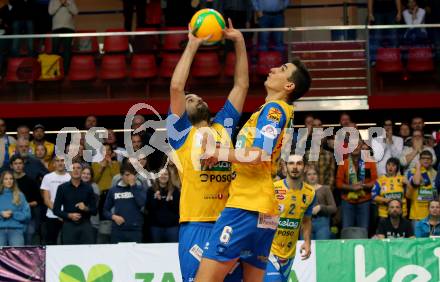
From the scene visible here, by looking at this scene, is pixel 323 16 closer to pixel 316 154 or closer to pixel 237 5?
pixel 237 5

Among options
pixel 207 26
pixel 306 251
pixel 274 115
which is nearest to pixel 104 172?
pixel 306 251

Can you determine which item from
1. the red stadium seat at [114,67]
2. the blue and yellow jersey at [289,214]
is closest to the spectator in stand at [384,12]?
the red stadium seat at [114,67]

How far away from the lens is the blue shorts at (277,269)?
1194 cm

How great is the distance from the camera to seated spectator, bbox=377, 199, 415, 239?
1662cm

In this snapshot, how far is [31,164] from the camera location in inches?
720

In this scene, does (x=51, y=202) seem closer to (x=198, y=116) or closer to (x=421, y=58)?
(x=198, y=116)

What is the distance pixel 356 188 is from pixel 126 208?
408 centimetres

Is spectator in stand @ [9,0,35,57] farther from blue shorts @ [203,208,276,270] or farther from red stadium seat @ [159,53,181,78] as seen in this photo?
blue shorts @ [203,208,276,270]

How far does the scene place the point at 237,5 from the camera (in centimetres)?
2245

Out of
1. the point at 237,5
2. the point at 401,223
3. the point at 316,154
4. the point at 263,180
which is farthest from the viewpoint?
the point at 237,5

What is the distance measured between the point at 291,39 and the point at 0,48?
6.32 meters

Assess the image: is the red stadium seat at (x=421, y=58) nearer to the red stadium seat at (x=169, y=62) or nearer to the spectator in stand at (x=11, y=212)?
the red stadium seat at (x=169, y=62)

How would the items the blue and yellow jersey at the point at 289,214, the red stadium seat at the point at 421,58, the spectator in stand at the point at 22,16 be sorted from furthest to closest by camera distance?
the spectator in stand at the point at 22,16 → the red stadium seat at the point at 421,58 → the blue and yellow jersey at the point at 289,214

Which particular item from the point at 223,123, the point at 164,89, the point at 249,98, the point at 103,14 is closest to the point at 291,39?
the point at 249,98
